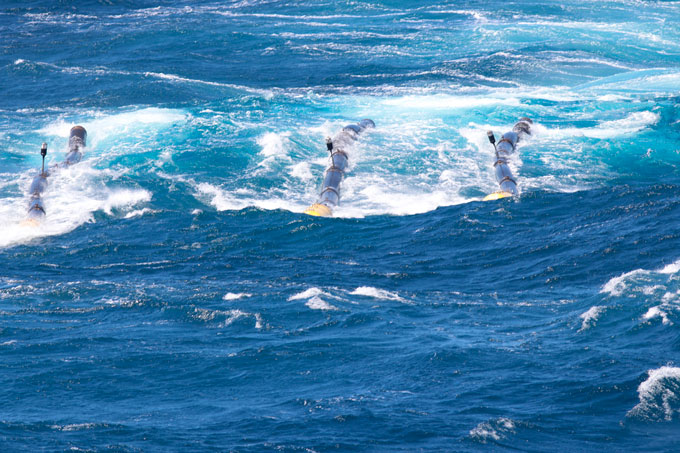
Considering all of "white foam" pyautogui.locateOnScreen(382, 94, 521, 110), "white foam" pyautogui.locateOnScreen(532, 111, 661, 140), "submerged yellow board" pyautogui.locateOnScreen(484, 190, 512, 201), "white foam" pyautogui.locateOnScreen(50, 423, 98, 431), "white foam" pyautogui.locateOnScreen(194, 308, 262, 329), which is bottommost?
"white foam" pyautogui.locateOnScreen(50, 423, 98, 431)

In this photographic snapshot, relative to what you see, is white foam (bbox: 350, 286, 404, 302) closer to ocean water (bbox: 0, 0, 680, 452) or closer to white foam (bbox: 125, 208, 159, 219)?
ocean water (bbox: 0, 0, 680, 452)

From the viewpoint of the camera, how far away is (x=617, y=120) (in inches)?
1969

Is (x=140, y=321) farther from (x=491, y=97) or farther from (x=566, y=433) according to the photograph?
(x=491, y=97)

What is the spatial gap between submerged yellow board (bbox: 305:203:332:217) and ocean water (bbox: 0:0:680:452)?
36.8 inches

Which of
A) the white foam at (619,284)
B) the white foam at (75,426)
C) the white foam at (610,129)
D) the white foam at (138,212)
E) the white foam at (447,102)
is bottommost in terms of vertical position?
the white foam at (75,426)

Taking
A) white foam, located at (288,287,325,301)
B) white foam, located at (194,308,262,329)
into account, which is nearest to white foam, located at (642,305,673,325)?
white foam, located at (288,287,325,301)

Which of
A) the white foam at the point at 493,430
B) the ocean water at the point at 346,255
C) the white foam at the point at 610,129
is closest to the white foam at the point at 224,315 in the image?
the ocean water at the point at 346,255

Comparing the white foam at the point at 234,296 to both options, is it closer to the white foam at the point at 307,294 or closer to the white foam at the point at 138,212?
the white foam at the point at 307,294

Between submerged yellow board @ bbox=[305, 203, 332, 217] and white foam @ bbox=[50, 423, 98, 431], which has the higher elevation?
submerged yellow board @ bbox=[305, 203, 332, 217]

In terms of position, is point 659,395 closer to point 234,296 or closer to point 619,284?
point 619,284

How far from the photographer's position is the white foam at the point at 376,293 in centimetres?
2730

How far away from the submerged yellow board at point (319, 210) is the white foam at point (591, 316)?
15.4m

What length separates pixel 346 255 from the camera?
31922mm

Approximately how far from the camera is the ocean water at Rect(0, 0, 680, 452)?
19.2 meters
